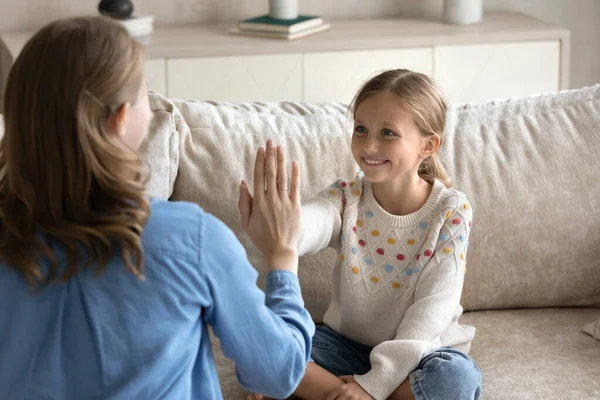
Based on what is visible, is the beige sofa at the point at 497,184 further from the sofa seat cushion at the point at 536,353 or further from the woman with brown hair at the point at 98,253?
the woman with brown hair at the point at 98,253

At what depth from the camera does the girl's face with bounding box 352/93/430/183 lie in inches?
69.2

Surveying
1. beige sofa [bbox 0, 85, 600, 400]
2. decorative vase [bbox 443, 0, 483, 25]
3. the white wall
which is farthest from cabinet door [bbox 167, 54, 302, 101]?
beige sofa [bbox 0, 85, 600, 400]

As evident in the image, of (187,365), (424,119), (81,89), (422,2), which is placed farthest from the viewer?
(422,2)

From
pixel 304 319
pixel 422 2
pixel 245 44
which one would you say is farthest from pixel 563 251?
pixel 422 2

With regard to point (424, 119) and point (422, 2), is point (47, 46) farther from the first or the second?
point (422, 2)

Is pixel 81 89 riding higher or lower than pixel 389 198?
higher

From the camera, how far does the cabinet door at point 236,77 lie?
3248 millimetres

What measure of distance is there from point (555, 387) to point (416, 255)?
1.20ft

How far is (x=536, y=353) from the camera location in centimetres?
194

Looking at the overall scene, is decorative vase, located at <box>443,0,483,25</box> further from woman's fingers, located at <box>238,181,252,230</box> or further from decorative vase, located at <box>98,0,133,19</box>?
woman's fingers, located at <box>238,181,252,230</box>

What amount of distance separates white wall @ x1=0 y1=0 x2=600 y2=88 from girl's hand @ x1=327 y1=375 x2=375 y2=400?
89.1 inches

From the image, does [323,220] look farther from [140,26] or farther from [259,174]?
[140,26]

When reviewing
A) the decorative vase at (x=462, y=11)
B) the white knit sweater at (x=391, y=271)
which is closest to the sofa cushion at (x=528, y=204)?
the white knit sweater at (x=391, y=271)

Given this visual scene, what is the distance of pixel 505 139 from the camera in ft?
6.99
